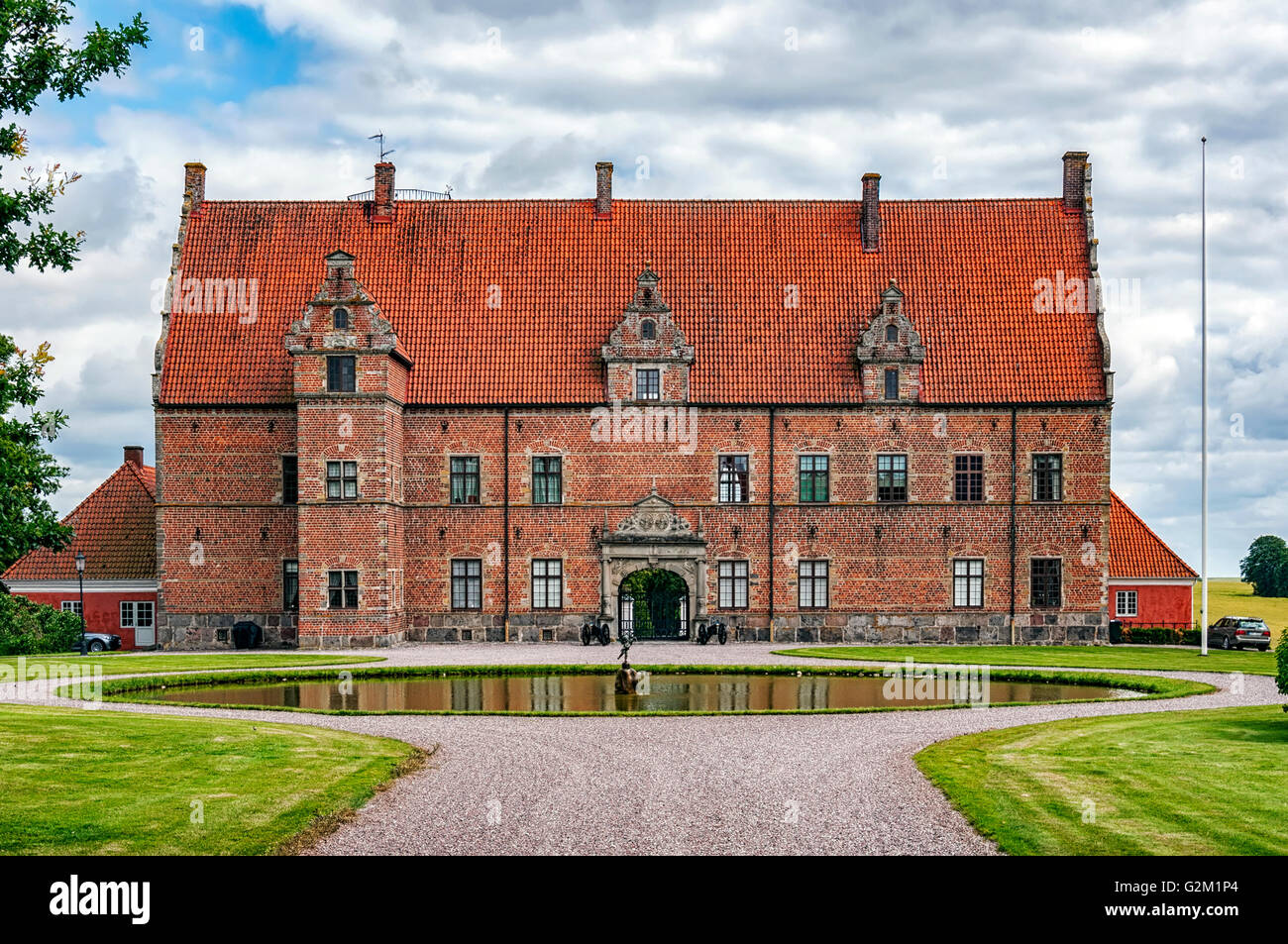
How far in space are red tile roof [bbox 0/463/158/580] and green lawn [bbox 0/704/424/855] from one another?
83.0ft

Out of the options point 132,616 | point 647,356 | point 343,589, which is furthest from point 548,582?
point 132,616

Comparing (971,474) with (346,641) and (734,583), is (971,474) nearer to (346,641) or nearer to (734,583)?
(734,583)

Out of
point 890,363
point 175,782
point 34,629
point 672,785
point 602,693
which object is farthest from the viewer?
point 890,363

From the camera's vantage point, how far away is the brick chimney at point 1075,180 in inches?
1791

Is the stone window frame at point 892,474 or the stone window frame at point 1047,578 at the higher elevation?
the stone window frame at point 892,474

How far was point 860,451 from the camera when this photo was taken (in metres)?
42.6

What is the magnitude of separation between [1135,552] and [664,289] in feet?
65.1

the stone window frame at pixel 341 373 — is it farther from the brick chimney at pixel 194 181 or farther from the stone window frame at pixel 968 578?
the stone window frame at pixel 968 578

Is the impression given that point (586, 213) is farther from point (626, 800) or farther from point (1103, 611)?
point (626, 800)

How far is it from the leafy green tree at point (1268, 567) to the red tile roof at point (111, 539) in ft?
235

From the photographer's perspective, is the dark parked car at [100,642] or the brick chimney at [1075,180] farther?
the brick chimney at [1075,180]

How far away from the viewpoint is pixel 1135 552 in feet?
156

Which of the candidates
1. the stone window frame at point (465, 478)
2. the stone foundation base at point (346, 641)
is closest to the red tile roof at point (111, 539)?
the stone foundation base at point (346, 641)
